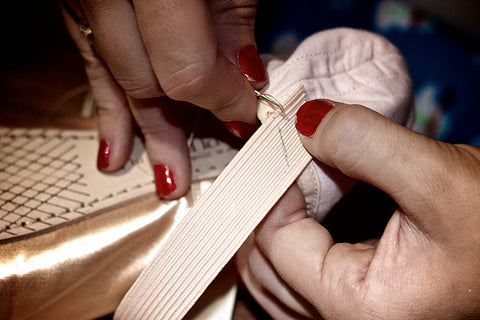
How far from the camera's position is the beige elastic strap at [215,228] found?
0.47m

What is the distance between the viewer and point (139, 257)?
58cm

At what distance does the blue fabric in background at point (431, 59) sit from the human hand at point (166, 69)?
520 millimetres

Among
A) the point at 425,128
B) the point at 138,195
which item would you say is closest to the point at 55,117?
the point at 138,195

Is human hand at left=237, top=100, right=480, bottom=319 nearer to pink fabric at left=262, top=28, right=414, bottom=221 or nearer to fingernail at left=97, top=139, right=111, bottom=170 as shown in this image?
pink fabric at left=262, top=28, right=414, bottom=221

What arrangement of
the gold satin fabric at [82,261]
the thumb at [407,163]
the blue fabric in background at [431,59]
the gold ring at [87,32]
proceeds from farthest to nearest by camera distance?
the blue fabric in background at [431,59] < the gold ring at [87,32] < the gold satin fabric at [82,261] < the thumb at [407,163]

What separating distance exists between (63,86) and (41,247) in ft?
1.93

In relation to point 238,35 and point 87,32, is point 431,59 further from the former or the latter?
point 87,32

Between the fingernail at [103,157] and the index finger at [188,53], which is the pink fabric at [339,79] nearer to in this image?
the index finger at [188,53]

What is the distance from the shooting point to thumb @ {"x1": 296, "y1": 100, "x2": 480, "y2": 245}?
402mm

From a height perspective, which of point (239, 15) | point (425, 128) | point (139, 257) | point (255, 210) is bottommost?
point (425, 128)

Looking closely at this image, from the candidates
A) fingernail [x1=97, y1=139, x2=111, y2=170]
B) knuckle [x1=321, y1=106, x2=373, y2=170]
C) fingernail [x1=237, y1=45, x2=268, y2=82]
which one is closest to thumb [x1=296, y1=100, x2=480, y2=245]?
knuckle [x1=321, y1=106, x2=373, y2=170]

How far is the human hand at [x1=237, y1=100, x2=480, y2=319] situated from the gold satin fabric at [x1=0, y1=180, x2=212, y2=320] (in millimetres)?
229

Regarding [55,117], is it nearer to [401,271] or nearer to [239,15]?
[239,15]

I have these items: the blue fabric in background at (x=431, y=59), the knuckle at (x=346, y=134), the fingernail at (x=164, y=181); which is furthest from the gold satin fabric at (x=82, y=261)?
the blue fabric in background at (x=431, y=59)
